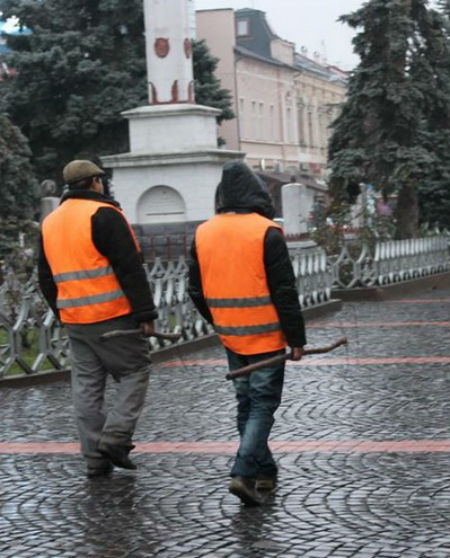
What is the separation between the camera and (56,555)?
22.1 ft

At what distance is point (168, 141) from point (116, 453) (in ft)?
62.4

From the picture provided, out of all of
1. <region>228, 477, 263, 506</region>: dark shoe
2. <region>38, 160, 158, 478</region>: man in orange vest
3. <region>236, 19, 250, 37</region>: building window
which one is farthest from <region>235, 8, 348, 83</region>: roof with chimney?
<region>228, 477, 263, 506</region>: dark shoe

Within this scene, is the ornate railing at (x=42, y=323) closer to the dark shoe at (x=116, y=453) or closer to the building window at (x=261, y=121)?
the dark shoe at (x=116, y=453)

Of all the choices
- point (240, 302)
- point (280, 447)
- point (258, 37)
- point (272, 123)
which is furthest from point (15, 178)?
point (258, 37)

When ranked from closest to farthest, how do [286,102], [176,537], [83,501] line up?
[176,537] < [83,501] < [286,102]

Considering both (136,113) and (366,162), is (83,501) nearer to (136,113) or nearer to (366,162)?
(136,113)

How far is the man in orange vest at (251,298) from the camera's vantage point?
7.82 metres

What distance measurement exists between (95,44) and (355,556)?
41.0 m

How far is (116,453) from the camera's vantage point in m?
8.59

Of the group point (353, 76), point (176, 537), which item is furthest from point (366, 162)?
point (176, 537)

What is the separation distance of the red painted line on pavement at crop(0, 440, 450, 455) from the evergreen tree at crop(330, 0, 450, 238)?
80.3ft

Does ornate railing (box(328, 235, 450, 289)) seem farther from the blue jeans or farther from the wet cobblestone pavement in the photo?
the blue jeans

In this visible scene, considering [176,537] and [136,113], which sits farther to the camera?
[136,113]

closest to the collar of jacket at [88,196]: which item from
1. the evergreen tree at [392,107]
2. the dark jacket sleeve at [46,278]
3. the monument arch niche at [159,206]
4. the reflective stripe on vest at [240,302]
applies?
the dark jacket sleeve at [46,278]
